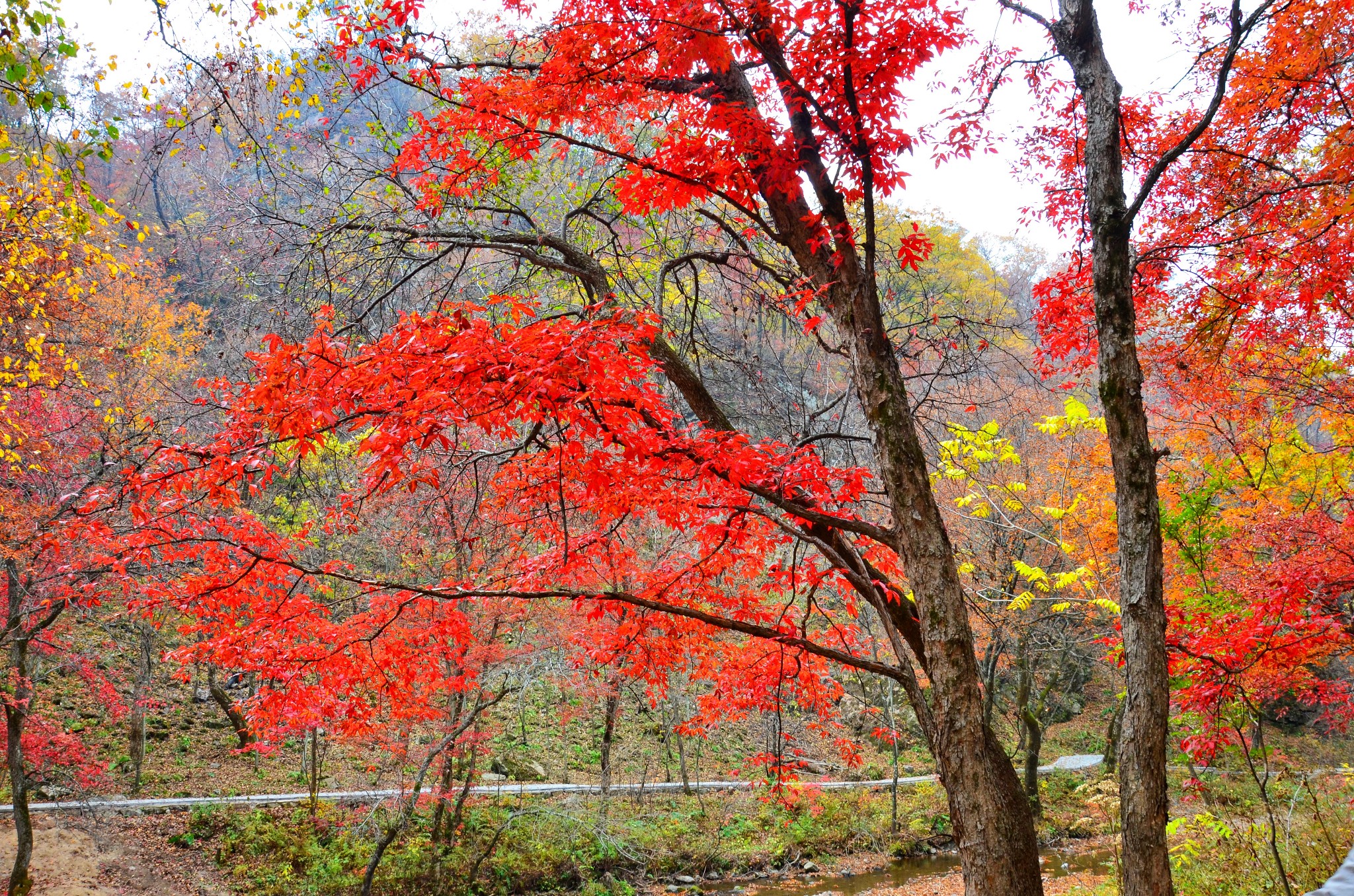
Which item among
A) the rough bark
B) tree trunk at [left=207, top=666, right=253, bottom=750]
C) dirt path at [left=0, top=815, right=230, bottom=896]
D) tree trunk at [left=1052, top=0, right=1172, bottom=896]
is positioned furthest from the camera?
tree trunk at [left=207, top=666, right=253, bottom=750]

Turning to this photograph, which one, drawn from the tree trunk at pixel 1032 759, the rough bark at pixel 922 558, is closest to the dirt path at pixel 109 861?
the rough bark at pixel 922 558

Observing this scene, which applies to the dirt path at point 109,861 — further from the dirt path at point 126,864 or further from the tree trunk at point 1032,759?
the tree trunk at point 1032,759

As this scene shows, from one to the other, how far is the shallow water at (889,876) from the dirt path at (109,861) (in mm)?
7564

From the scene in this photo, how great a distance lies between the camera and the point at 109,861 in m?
10.5

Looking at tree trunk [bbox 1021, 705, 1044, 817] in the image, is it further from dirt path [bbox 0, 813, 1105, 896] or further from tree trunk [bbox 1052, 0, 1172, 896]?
tree trunk [bbox 1052, 0, 1172, 896]

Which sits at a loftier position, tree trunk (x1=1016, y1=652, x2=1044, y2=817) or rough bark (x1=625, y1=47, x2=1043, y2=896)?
rough bark (x1=625, y1=47, x2=1043, y2=896)

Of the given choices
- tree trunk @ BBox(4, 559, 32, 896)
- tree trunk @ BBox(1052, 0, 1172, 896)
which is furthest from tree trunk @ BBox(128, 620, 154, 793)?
tree trunk @ BBox(1052, 0, 1172, 896)

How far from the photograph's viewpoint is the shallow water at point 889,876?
1196 centimetres

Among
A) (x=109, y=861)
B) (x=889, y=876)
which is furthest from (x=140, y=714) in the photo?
(x=889, y=876)

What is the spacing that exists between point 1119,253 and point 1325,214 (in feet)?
10.3

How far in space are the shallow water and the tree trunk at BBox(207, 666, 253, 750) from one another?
1005cm

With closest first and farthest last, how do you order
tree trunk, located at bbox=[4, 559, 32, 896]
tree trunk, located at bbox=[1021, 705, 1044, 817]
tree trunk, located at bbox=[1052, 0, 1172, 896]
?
tree trunk, located at bbox=[1052, 0, 1172, 896] < tree trunk, located at bbox=[4, 559, 32, 896] < tree trunk, located at bbox=[1021, 705, 1044, 817]

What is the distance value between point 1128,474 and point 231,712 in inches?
A: 698

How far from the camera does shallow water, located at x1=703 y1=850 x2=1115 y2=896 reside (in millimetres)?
11961
